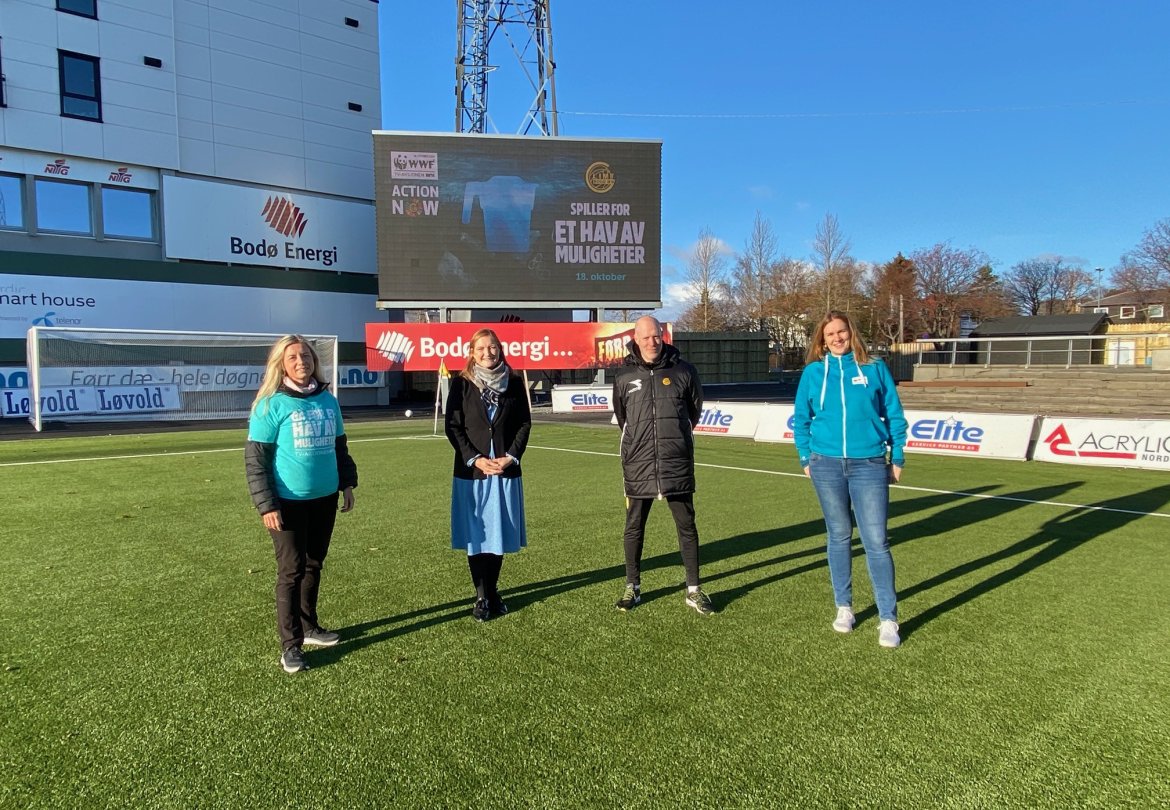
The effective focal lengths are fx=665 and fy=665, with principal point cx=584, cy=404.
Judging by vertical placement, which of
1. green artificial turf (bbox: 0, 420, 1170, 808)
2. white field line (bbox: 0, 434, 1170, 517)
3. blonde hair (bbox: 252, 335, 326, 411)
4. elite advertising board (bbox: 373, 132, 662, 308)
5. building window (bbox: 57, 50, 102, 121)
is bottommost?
white field line (bbox: 0, 434, 1170, 517)

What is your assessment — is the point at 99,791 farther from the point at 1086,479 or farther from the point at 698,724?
the point at 1086,479

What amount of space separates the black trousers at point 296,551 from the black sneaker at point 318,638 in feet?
0.52

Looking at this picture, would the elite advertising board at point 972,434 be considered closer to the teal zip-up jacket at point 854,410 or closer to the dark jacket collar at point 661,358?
the teal zip-up jacket at point 854,410

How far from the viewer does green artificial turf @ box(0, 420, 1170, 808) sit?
2641 millimetres

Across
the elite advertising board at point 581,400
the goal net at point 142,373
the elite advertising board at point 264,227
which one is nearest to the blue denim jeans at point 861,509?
the goal net at point 142,373

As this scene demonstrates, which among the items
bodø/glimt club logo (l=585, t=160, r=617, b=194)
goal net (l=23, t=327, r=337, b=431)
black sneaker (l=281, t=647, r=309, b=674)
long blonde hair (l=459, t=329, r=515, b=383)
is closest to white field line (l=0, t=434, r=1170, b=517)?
goal net (l=23, t=327, r=337, b=431)

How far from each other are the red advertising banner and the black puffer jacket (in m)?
20.4

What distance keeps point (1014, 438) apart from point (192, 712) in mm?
13119

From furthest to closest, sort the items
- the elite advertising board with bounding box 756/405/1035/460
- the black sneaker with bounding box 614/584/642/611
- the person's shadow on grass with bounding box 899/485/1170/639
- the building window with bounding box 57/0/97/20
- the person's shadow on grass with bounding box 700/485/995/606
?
the building window with bounding box 57/0/97/20 < the elite advertising board with bounding box 756/405/1035/460 < the person's shadow on grass with bounding box 700/485/995/606 < the person's shadow on grass with bounding box 899/485/1170/639 < the black sneaker with bounding box 614/584/642/611

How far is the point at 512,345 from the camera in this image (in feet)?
83.4

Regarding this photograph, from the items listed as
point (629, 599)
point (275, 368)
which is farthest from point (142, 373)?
point (629, 599)

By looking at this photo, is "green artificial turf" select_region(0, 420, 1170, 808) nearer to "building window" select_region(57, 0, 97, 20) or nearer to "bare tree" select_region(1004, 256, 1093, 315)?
"building window" select_region(57, 0, 97, 20)

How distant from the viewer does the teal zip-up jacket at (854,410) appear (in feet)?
12.5

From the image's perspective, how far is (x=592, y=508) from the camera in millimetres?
8125
